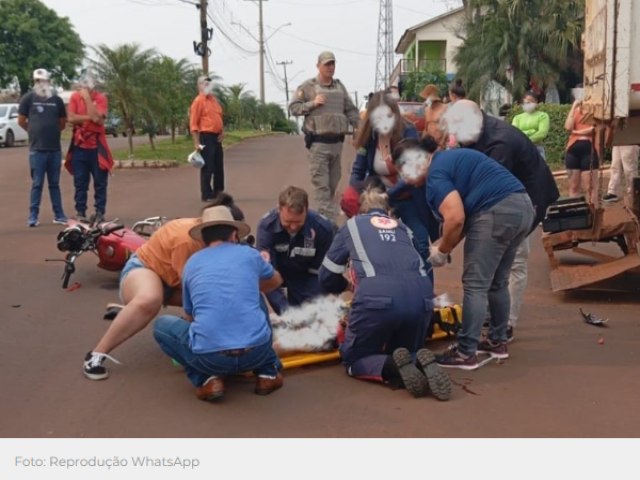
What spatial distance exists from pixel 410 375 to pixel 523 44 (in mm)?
24987

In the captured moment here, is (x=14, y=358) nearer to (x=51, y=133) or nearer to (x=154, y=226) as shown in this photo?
(x=154, y=226)

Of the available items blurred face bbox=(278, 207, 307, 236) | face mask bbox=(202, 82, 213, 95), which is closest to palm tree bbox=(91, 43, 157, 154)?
face mask bbox=(202, 82, 213, 95)

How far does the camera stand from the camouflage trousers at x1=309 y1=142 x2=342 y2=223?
25.3 ft

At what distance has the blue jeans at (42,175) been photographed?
31.1 feet

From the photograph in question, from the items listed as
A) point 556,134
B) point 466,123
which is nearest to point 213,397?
point 466,123

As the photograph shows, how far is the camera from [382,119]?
585cm

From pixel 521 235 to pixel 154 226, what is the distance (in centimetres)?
350

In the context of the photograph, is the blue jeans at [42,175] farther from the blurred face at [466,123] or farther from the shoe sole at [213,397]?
the shoe sole at [213,397]

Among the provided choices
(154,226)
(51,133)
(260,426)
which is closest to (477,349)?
(260,426)

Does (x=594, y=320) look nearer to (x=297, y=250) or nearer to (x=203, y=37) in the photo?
(x=297, y=250)

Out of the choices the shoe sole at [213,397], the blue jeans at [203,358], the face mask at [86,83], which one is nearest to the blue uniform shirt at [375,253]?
the blue jeans at [203,358]

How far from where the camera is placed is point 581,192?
11.2 m

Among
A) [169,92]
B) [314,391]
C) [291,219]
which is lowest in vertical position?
[314,391]

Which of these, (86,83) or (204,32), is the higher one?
(204,32)
